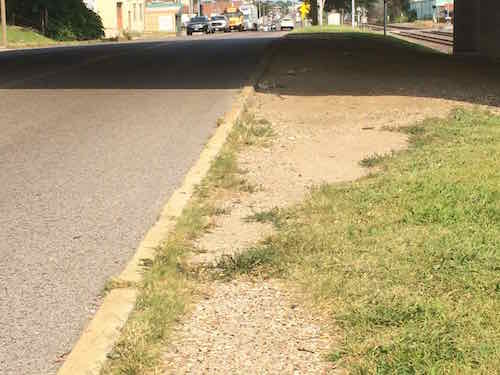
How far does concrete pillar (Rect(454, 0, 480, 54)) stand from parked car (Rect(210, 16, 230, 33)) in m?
55.8

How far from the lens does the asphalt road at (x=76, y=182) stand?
4898 mm

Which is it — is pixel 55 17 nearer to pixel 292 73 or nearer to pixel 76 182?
pixel 292 73

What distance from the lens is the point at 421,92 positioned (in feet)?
50.3

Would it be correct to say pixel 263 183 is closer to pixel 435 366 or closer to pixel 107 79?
pixel 435 366

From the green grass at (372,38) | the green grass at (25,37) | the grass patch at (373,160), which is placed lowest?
the grass patch at (373,160)

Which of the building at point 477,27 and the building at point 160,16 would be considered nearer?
the building at point 477,27

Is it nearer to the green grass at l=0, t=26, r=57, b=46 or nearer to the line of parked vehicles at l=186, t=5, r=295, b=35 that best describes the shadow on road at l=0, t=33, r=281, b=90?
the green grass at l=0, t=26, r=57, b=46

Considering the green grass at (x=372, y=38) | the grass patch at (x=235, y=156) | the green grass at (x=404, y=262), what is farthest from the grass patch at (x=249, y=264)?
the green grass at (x=372, y=38)

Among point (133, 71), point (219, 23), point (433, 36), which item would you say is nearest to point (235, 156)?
point (133, 71)

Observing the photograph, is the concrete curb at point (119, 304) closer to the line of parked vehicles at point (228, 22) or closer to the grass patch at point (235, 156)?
the grass patch at point (235, 156)

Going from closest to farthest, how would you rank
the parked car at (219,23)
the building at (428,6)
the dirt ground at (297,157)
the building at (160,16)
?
the dirt ground at (297,157), the parked car at (219,23), the building at (160,16), the building at (428,6)

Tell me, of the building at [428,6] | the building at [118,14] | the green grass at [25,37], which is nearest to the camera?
the green grass at [25,37]

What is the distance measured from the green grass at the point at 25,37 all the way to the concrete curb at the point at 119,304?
41.6 metres

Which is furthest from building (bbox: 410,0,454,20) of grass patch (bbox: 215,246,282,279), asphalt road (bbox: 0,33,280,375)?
grass patch (bbox: 215,246,282,279)
